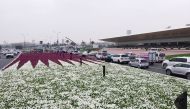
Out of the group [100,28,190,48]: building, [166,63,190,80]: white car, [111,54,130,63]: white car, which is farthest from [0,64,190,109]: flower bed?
[100,28,190,48]: building

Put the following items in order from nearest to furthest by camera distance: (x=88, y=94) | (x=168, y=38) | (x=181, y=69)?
(x=88, y=94) → (x=181, y=69) → (x=168, y=38)

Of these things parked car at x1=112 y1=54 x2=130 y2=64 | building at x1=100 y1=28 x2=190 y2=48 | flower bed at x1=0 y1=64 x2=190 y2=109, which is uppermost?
building at x1=100 y1=28 x2=190 y2=48

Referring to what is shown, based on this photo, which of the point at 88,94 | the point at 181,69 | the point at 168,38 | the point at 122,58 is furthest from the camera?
the point at 168,38

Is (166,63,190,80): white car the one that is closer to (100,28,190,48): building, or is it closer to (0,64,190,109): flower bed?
(0,64,190,109): flower bed

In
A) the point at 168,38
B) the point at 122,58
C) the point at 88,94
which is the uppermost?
the point at 168,38

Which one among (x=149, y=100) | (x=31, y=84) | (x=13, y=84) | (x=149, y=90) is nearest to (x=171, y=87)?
(x=149, y=90)

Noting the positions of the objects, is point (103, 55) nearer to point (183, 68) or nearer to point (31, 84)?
point (183, 68)

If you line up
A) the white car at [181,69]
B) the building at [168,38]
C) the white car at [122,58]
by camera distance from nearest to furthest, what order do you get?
the white car at [181,69], the white car at [122,58], the building at [168,38]

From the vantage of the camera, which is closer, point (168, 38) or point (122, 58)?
point (122, 58)

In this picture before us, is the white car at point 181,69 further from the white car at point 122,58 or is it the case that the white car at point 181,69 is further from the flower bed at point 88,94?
the white car at point 122,58

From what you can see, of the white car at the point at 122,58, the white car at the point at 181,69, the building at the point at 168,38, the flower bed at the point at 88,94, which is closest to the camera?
the flower bed at the point at 88,94

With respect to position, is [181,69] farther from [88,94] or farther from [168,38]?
[168,38]

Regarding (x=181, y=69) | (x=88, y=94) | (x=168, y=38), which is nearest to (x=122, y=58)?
(x=181, y=69)

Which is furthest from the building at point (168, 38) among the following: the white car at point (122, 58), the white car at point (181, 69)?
the white car at point (181, 69)
